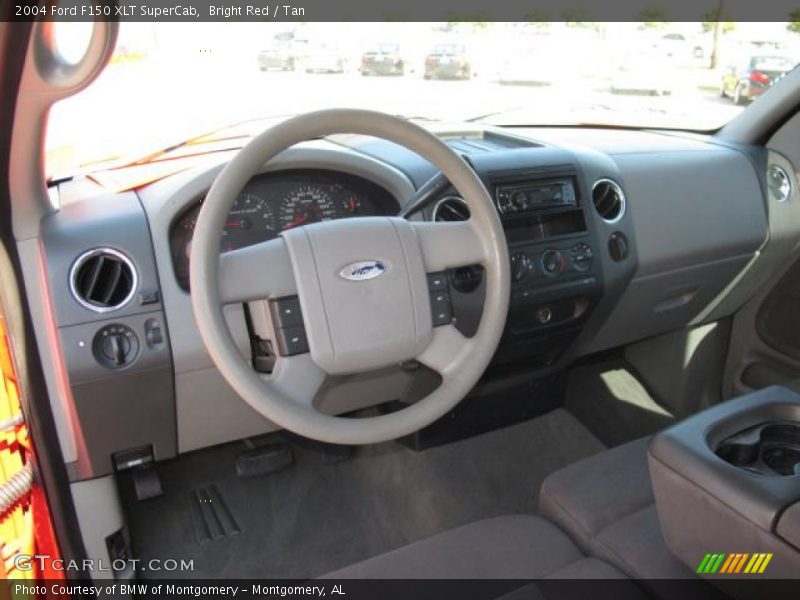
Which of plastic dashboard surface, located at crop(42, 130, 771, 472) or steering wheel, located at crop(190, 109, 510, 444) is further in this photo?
plastic dashboard surface, located at crop(42, 130, 771, 472)

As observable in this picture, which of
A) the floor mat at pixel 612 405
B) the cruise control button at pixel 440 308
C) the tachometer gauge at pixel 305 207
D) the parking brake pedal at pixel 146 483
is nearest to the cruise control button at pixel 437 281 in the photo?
the cruise control button at pixel 440 308

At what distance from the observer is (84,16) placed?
1.33m

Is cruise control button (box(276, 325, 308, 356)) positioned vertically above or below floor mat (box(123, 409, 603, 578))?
above

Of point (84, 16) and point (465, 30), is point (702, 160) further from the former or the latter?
point (84, 16)

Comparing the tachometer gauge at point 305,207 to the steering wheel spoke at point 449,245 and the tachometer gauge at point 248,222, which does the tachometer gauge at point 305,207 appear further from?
the steering wheel spoke at point 449,245

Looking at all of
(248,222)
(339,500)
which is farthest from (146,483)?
(248,222)

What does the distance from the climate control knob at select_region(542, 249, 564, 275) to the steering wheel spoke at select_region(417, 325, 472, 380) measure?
1.82 feet

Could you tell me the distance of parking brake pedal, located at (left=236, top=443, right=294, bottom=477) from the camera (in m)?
2.34

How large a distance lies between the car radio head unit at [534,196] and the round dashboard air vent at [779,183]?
0.91 meters

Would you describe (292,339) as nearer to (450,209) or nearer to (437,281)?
(437,281)

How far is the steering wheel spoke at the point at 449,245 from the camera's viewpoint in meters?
1.52

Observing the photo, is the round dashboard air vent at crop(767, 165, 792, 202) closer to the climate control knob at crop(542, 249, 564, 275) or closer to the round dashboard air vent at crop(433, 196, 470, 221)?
the climate control knob at crop(542, 249, 564, 275)

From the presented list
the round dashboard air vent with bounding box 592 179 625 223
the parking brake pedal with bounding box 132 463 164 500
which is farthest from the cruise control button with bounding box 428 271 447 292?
the parking brake pedal with bounding box 132 463 164 500

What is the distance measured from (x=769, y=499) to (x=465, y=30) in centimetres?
157
